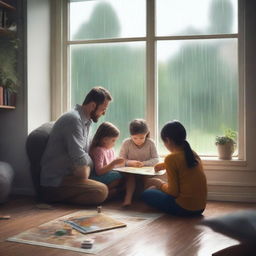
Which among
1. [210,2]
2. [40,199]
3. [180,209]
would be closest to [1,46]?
[40,199]

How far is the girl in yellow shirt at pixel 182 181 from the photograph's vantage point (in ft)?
10.4

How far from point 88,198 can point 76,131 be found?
0.56 metres

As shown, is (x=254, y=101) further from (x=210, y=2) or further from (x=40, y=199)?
(x=40, y=199)

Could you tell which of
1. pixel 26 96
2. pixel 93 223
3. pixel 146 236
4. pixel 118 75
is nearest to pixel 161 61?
pixel 118 75

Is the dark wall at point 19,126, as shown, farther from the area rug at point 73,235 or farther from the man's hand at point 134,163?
the area rug at point 73,235

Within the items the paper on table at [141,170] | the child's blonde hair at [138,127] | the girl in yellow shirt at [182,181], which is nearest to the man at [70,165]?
the paper on table at [141,170]

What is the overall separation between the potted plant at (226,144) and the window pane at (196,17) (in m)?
0.97

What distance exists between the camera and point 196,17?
4.13 m

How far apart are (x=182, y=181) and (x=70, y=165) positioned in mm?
986

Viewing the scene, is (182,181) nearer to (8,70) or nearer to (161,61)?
(161,61)

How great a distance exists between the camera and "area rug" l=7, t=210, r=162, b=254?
242 cm

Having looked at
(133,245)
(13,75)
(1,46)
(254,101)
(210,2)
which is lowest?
(133,245)

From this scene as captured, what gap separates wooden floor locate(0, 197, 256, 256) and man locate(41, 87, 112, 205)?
11 centimetres

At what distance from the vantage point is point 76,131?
3.54 meters
